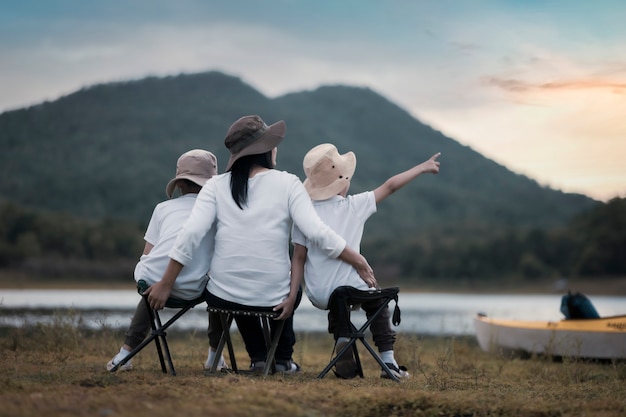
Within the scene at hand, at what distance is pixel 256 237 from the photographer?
561 cm

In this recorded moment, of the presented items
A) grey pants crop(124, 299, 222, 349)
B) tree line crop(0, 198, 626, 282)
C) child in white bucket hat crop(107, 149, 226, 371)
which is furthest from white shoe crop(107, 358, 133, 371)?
tree line crop(0, 198, 626, 282)

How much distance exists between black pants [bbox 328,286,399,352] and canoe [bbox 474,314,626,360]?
3494 mm

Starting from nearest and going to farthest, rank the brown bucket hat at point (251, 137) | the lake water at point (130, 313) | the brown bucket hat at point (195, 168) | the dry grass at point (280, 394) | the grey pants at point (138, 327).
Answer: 1. the dry grass at point (280, 394)
2. the brown bucket hat at point (251, 137)
3. the grey pants at point (138, 327)
4. the brown bucket hat at point (195, 168)
5. the lake water at point (130, 313)

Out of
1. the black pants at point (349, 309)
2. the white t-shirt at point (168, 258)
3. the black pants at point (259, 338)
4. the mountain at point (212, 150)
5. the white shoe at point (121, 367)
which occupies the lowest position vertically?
the white shoe at point (121, 367)

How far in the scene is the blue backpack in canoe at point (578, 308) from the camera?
12.0 m

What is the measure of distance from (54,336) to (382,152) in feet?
406

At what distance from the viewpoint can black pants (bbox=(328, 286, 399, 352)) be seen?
18.8ft

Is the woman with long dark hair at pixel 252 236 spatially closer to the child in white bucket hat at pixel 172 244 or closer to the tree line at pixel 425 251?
the child in white bucket hat at pixel 172 244

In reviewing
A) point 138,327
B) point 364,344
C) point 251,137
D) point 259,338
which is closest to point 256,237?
point 251,137

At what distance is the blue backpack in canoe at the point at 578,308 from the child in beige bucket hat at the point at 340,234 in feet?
21.7

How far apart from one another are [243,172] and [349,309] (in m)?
1.17

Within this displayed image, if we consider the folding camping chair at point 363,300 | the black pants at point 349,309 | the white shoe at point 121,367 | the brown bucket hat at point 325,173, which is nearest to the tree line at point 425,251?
the white shoe at point 121,367

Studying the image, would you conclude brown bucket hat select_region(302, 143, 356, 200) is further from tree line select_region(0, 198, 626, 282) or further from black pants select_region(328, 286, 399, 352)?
tree line select_region(0, 198, 626, 282)

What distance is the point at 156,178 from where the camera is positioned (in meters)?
98.6
